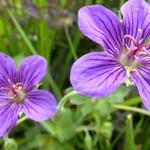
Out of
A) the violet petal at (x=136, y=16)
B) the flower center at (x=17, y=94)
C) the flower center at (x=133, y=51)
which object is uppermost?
the violet petal at (x=136, y=16)

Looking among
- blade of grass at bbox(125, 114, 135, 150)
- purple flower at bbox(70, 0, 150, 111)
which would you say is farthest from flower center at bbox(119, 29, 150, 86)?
blade of grass at bbox(125, 114, 135, 150)

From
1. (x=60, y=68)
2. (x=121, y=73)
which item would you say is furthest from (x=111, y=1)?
(x=60, y=68)

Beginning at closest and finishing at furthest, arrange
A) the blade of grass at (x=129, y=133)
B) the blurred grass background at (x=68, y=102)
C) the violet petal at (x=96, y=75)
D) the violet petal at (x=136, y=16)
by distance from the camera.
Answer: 1. the violet petal at (x=96, y=75)
2. the violet petal at (x=136, y=16)
3. the blade of grass at (x=129, y=133)
4. the blurred grass background at (x=68, y=102)

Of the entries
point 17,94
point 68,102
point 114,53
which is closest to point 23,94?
point 17,94

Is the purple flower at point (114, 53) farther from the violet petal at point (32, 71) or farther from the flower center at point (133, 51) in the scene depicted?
the violet petal at point (32, 71)

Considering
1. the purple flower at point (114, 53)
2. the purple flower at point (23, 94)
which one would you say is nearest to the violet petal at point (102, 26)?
the purple flower at point (114, 53)

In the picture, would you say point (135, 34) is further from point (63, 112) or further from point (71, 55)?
point (71, 55)
